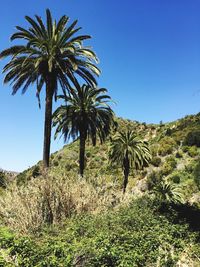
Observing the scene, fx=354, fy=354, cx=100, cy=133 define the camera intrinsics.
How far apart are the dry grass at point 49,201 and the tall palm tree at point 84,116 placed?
28.3ft

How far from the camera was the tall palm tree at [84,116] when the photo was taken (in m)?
25.0

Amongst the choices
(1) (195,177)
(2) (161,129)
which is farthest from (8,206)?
(2) (161,129)

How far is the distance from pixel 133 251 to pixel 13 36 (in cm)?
1326

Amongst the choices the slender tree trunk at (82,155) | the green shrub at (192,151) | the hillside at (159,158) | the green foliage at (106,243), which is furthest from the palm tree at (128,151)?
the green shrub at (192,151)

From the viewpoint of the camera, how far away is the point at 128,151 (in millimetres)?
33688

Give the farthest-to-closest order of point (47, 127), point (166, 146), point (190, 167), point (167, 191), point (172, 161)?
1. point (166, 146)
2. point (172, 161)
3. point (190, 167)
4. point (167, 191)
5. point (47, 127)

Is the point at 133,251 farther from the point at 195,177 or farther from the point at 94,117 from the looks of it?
the point at 195,177

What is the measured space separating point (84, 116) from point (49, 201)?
36.9ft

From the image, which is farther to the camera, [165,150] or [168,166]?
[165,150]

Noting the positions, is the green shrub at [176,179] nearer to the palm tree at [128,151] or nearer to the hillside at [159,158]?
the hillside at [159,158]

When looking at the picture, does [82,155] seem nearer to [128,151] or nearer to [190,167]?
[128,151]

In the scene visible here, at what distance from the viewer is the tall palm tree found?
81.9 ft

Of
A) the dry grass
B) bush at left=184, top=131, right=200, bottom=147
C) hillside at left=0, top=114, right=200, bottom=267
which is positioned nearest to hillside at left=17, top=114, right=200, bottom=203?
bush at left=184, top=131, right=200, bottom=147

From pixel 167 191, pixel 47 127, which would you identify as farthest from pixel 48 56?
pixel 167 191
